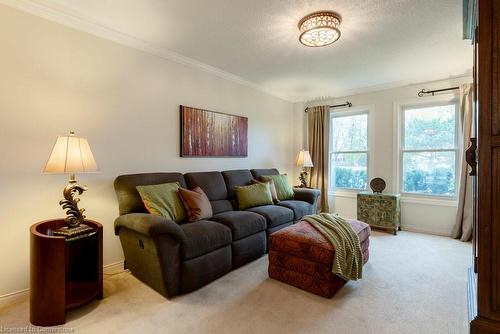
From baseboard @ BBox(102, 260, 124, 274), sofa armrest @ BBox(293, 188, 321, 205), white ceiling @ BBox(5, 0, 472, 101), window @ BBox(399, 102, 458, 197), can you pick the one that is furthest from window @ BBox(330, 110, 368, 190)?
baseboard @ BBox(102, 260, 124, 274)

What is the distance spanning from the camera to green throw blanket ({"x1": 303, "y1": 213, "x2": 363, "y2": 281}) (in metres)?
2.05

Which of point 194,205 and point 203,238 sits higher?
point 194,205

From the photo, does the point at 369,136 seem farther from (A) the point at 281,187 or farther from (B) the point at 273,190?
(B) the point at 273,190

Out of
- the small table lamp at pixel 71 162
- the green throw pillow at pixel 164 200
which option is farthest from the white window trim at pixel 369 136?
the small table lamp at pixel 71 162

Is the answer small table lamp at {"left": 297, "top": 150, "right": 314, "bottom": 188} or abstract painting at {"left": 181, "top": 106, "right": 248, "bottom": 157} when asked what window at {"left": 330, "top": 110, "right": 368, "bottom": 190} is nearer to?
small table lamp at {"left": 297, "top": 150, "right": 314, "bottom": 188}

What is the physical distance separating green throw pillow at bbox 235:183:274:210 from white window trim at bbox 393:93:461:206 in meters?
2.29

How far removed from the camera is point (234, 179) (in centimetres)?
359

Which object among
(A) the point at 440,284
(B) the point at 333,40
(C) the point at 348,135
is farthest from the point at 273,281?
(C) the point at 348,135

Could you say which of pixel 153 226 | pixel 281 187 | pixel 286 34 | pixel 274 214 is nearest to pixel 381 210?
pixel 281 187

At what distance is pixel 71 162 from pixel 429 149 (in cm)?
467

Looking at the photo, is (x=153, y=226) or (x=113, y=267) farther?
(x=113, y=267)

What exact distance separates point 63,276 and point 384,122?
4.69m

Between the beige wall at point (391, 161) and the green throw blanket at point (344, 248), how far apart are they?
7.46ft

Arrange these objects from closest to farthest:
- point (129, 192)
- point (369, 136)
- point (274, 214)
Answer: point (129, 192)
point (274, 214)
point (369, 136)
